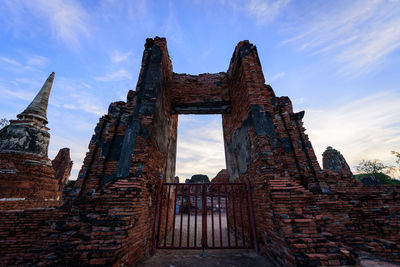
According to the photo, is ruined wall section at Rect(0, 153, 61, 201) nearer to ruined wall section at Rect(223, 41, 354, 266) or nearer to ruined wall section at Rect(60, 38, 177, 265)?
ruined wall section at Rect(60, 38, 177, 265)

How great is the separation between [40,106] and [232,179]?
13.4 metres

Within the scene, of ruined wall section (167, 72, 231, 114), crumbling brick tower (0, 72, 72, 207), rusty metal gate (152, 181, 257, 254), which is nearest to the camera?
rusty metal gate (152, 181, 257, 254)

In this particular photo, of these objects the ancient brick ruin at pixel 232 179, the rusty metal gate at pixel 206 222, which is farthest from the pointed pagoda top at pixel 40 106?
the rusty metal gate at pixel 206 222

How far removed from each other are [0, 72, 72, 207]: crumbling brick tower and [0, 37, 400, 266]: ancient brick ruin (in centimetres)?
15

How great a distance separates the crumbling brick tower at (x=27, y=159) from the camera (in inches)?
266

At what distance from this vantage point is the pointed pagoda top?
9.11 m

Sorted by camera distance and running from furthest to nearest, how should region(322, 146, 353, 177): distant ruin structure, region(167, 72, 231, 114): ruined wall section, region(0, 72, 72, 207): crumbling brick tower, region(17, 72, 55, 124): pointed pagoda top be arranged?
region(322, 146, 353, 177): distant ruin structure < region(17, 72, 55, 124): pointed pagoda top < region(0, 72, 72, 207): crumbling brick tower < region(167, 72, 231, 114): ruined wall section

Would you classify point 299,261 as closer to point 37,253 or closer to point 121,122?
point 37,253

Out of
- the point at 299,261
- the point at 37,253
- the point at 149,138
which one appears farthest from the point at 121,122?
the point at 299,261

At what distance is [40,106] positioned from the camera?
9.91 metres

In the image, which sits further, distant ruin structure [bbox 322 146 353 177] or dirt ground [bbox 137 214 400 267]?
distant ruin structure [bbox 322 146 353 177]

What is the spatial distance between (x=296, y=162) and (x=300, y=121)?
5.79 feet

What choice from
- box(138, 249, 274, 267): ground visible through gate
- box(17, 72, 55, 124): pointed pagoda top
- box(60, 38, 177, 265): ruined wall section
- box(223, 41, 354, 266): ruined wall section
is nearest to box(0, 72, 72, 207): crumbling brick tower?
box(17, 72, 55, 124): pointed pagoda top

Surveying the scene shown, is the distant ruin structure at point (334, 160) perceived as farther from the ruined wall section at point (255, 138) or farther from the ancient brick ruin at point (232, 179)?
the ruined wall section at point (255, 138)
